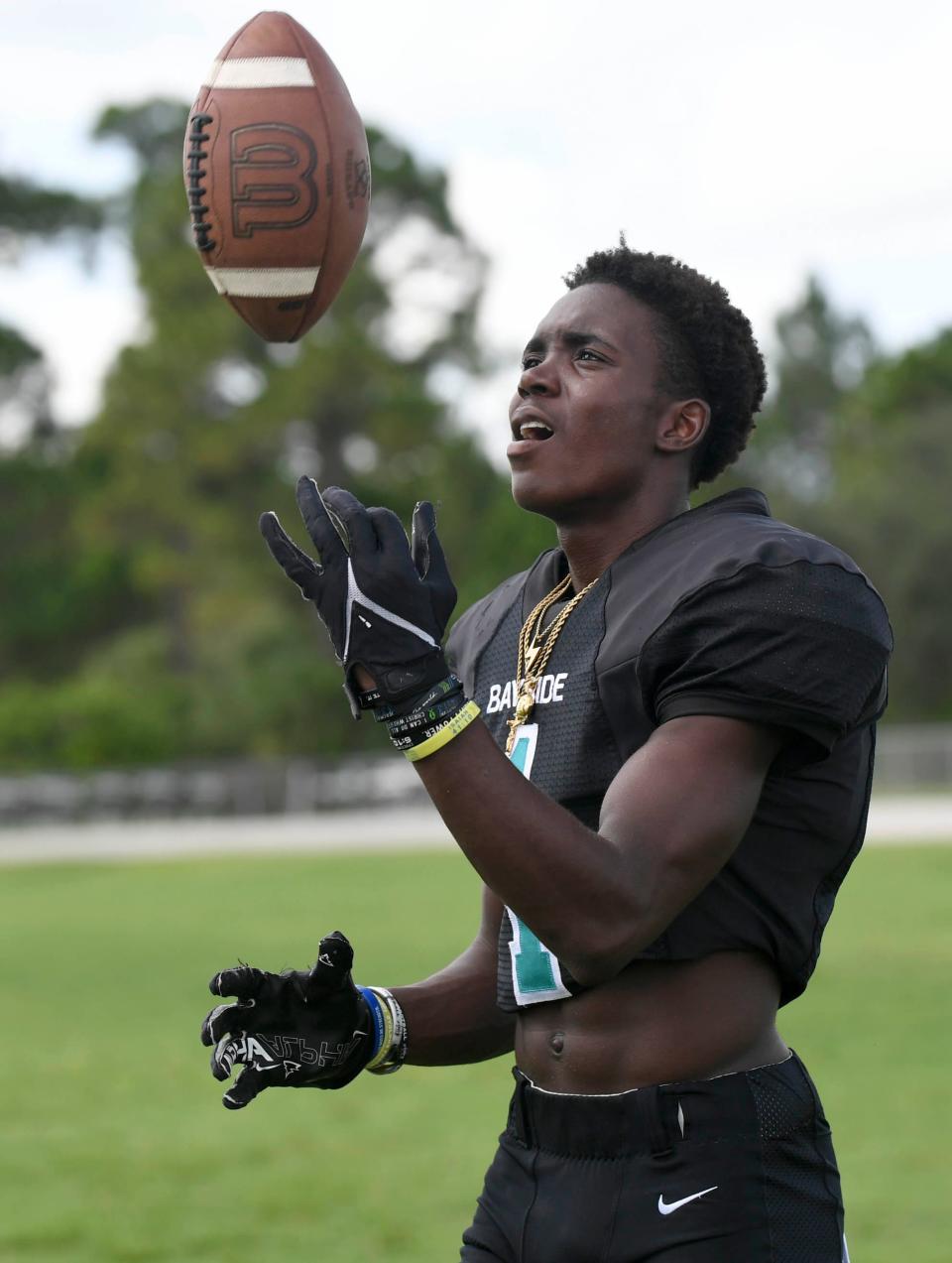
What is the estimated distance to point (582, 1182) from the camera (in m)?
2.64

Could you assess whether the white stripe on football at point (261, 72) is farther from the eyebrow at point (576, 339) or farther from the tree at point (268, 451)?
the tree at point (268, 451)

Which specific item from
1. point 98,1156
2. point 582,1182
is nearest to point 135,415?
point 98,1156

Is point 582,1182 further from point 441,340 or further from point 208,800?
point 441,340

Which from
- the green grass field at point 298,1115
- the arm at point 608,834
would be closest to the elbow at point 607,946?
the arm at point 608,834

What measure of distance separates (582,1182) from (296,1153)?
15.5ft

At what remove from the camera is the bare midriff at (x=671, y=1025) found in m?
2.62

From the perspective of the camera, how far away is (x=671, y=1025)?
2.62 meters

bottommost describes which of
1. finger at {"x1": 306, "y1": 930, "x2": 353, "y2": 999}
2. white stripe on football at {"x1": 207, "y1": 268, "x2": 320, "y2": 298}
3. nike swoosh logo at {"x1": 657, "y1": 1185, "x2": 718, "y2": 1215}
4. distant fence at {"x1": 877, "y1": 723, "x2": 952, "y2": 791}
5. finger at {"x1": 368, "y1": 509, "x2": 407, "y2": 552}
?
distant fence at {"x1": 877, "y1": 723, "x2": 952, "y2": 791}

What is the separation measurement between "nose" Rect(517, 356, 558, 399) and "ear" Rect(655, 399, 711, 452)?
0.60 ft

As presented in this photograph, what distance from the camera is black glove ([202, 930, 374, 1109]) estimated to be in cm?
279

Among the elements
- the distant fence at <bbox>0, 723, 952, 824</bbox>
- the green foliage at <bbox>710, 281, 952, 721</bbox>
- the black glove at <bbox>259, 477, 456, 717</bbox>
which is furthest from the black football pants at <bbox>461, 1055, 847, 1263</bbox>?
the green foliage at <bbox>710, 281, 952, 721</bbox>

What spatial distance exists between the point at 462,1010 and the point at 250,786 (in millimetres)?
30090

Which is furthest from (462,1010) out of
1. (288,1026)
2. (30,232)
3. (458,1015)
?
(30,232)

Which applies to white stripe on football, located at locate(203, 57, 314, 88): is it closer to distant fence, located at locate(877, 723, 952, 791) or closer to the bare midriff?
the bare midriff
